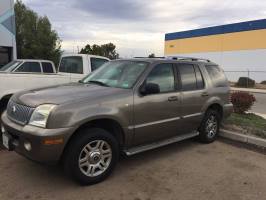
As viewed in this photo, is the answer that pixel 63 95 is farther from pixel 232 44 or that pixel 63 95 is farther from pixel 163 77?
pixel 232 44

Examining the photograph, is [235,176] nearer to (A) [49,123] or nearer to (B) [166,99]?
(B) [166,99]

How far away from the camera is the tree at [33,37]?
112 feet

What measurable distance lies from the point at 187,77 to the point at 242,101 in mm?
3941

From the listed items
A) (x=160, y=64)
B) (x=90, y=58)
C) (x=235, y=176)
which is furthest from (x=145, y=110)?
(x=90, y=58)

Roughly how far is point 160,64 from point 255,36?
104ft

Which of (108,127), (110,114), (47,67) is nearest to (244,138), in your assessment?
(108,127)

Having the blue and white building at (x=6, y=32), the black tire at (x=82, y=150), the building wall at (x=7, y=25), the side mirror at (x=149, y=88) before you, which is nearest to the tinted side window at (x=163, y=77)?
the side mirror at (x=149, y=88)

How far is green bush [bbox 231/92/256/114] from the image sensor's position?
9219mm

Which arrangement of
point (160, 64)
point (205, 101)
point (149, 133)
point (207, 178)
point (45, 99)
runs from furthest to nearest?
→ point (205, 101) < point (160, 64) < point (149, 133) < point (207, 178) < point (45, 99)

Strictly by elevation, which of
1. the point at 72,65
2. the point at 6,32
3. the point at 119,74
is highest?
the point at 6,32

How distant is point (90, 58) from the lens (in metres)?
9.20

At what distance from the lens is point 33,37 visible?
1363 inches

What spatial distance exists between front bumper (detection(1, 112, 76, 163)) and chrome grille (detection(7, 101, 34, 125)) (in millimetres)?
125

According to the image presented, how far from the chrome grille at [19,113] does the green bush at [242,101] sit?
6800 mm
